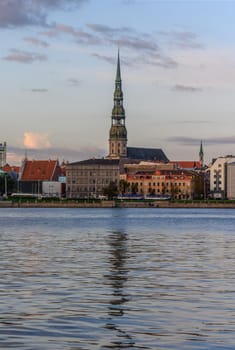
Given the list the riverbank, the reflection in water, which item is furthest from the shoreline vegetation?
the reflection in water

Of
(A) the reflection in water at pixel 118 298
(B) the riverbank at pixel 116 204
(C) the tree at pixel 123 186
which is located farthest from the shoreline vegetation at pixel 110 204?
(A) the reflection in water at pixel 118 298

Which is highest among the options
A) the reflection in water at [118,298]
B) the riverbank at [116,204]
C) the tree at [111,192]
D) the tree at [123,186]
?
the tree at [123,186]

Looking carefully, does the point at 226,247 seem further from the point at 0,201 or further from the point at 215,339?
the point at 0,201

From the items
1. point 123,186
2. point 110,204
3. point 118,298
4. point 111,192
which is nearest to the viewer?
point 118,298

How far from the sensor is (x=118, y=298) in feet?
64.0

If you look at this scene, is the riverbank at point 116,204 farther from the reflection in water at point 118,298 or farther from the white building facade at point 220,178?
the reflection in water at point 118,298

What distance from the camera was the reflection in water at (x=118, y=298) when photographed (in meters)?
14.5

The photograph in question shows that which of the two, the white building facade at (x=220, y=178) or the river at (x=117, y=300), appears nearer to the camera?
the river at (x=117, y=300)

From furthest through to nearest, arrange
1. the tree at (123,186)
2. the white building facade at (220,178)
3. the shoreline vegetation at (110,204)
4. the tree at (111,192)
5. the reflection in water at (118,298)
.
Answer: the white building facade at (220,178) → the tree at (123,186) → the tree at (111,192) → the shoreline vegetation at (110,204) → the reflection in water at (118,298)

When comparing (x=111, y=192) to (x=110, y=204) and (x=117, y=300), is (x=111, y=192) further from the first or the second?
(x=117, y=300)

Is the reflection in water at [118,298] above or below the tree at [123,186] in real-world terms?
below

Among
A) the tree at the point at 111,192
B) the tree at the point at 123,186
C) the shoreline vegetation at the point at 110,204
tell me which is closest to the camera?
the shoreline vegetation at the point at 110,204

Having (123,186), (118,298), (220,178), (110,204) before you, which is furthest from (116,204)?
(118,298)

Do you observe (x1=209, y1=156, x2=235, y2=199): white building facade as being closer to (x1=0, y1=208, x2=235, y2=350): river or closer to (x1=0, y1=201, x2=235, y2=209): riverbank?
(x1=0, y1=201, x2=235, y2=209): riverbank
